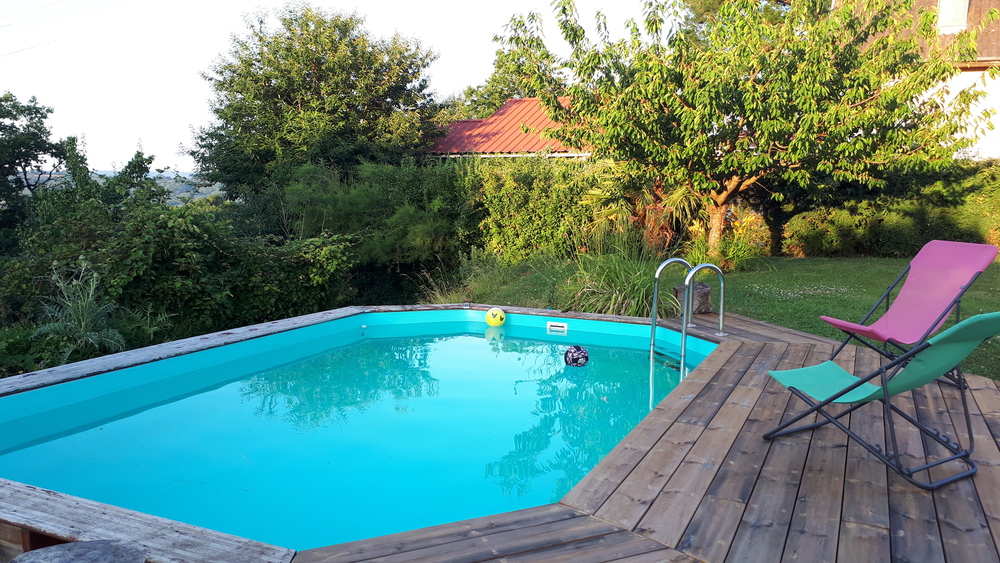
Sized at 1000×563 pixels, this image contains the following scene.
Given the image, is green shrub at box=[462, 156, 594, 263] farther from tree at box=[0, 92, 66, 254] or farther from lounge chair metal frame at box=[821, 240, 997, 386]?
tree at box=[0, 92, 66, 254]

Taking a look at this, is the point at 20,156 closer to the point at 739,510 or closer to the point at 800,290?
the point at 800,290

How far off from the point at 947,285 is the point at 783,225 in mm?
9496

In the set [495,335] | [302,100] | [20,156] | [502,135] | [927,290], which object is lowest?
[495,335]

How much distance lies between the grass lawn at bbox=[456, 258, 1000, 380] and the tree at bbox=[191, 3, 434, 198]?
22.9 ft

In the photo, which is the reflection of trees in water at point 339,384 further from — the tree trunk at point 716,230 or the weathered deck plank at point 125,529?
the tree trunk at point 716,230

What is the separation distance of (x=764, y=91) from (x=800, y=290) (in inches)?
105

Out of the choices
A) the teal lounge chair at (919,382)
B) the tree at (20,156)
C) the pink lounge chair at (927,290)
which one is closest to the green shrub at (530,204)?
the pink lounge chair at (927,290)

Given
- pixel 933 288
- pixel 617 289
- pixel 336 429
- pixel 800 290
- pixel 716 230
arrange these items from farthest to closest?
pixel 716 230
pixel 800 290
pixel 617 289
pixel 336 429
pixel 933 288

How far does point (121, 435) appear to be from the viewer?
4.74 m

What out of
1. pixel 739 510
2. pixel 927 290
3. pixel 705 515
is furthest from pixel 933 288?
pixel 705 515

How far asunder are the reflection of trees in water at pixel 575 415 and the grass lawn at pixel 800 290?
1.61 meters

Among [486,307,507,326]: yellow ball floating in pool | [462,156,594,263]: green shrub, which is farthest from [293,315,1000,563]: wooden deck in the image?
[462,156,594,263]: green shrub

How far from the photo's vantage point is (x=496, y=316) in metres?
7.66

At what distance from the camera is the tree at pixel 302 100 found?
14.8 m
